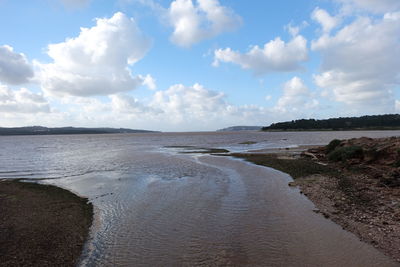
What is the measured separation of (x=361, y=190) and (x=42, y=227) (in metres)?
15.9

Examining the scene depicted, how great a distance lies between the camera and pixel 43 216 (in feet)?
33.8

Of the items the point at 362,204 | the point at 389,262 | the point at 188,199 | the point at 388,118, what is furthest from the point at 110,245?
the point at 388,118

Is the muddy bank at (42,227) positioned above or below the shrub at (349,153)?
below

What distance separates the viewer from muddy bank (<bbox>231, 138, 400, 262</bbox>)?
27.2 ft

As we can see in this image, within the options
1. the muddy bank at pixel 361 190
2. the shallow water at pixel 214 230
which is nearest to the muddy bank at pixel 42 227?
the shallow water at pixel 214 230

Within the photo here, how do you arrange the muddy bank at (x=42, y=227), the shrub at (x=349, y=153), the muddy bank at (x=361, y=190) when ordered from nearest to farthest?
the muddy bank at (x=42, y=227) < the muddy bank at (x=361, y=190) < the shrub at (x=349, y=153)

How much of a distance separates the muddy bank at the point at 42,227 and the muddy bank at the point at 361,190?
9907mm

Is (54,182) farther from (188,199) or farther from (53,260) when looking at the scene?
(53,260)

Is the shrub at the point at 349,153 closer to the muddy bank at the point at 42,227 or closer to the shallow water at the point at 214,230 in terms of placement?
the shallow water at the point at 214,230

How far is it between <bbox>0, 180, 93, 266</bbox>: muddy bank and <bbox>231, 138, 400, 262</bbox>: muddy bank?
9907mm

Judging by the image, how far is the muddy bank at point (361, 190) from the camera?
27.2 ft

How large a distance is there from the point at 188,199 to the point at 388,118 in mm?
212393

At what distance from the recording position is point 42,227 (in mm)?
9070

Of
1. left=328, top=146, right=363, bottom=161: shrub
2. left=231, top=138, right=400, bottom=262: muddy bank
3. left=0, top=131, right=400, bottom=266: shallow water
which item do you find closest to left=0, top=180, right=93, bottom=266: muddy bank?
left=0, top=131, right=400, bottom=266: shallow water
